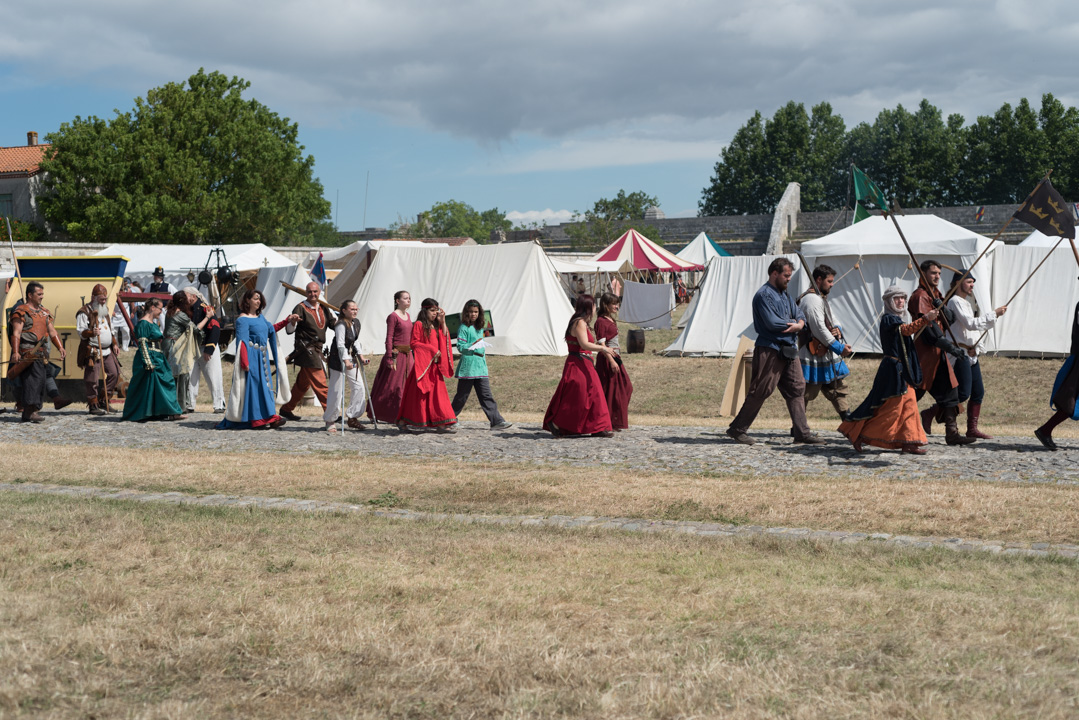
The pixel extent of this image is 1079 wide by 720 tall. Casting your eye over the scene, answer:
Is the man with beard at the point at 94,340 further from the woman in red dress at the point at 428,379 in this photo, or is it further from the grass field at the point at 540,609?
the grass field at the point at 540,609

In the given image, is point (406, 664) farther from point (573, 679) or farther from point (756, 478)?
point (756, 478)

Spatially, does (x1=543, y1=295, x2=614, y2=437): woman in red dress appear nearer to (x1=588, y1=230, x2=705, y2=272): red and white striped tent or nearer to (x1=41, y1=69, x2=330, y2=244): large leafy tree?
(x1=588, y1=230, x2=705, y2=272): red and white striped tent

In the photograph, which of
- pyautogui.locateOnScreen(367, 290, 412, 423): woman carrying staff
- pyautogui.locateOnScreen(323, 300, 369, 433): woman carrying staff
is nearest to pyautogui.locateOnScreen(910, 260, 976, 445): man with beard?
pyautogui.locateOnScreen(367, 290, 412, 423): woman carrying staff

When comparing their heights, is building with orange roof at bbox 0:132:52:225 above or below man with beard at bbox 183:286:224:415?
above

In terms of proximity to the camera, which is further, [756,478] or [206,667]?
[756,478]

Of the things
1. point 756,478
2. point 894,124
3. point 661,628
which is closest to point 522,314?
point 756,478

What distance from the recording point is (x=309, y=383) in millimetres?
12148

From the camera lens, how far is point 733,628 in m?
4.16

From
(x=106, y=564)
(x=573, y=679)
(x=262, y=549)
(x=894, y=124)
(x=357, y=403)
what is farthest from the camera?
(x=894, y=124)

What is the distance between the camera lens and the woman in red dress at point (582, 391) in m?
10.4

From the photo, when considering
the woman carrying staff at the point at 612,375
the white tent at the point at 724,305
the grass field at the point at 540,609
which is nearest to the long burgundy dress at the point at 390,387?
the woman carrying staff at the point at 612,375

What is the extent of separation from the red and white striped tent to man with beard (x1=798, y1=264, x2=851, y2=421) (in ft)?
70.3

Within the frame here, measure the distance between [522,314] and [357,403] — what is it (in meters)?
9.58

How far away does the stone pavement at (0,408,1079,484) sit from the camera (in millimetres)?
8297
